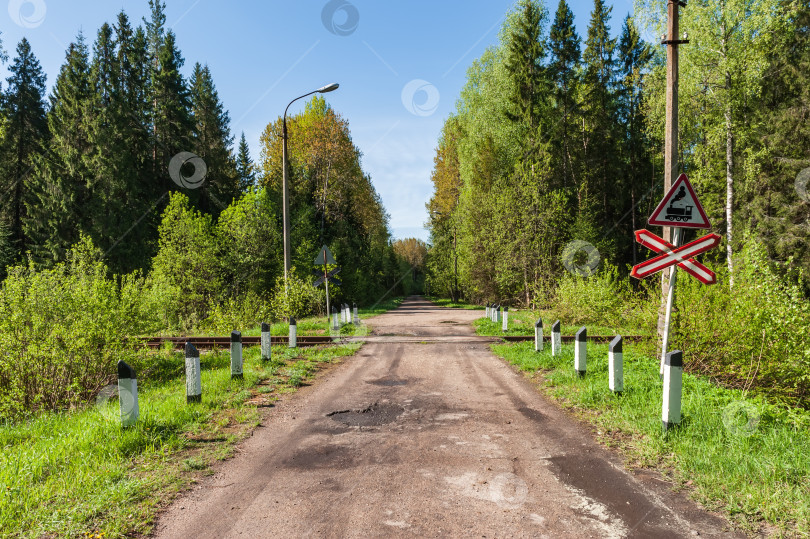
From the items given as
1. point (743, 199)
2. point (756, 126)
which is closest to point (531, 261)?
point (743, 199)

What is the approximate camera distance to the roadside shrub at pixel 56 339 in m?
7.79

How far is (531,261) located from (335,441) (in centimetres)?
2178

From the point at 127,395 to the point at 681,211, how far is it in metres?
8.19

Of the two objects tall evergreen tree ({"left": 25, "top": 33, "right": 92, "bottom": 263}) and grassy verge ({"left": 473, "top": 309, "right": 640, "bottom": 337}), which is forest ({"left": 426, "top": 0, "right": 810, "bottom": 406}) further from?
tall evergreen tree ({"left": 25, "top": 33, "right": 92, "bottom": 263})

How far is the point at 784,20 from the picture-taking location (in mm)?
20609

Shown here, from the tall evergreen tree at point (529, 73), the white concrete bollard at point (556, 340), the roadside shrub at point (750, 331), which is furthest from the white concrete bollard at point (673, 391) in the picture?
the tall evergreen tree at point (529, 73)

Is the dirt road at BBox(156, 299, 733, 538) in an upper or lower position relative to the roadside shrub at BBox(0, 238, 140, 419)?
lower

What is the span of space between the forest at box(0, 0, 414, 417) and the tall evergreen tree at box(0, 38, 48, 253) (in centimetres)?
11

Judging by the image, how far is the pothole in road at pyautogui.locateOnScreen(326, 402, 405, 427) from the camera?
6.03m

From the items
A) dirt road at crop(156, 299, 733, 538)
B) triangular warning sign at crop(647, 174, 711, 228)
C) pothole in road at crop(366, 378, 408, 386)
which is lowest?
pothole in road at crop(366, 378, 408, 386)

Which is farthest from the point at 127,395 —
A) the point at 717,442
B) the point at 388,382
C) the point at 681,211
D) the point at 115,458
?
the point at 681,211

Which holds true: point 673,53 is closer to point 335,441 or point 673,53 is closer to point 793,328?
point 793,328

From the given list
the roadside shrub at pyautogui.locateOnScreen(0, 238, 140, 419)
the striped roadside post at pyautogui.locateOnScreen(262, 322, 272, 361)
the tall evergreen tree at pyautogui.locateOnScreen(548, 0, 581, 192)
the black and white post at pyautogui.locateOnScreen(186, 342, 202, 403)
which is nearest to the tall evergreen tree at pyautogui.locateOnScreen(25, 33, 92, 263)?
the roadside shrub at pyautogui.locateOnScreen(0, 238, 140, 419)

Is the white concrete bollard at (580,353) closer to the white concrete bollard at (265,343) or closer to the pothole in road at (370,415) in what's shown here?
the pothole in road at (370,415)
